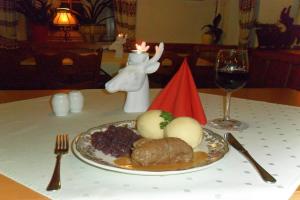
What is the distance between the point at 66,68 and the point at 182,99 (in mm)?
1008

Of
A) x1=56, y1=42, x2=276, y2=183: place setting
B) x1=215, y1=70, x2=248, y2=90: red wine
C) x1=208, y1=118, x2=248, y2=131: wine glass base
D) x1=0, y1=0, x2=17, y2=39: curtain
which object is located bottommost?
x1=208, y1=118, x2=248, y2=131: wine glass base

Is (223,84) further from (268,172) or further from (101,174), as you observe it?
(101,174)

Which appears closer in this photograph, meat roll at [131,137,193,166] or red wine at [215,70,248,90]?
meat roll at [131,137,193,166]

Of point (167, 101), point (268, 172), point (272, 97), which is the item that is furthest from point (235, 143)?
point (272, 97)

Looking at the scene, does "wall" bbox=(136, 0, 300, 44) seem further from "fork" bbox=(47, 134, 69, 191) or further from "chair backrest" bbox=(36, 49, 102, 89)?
"fork" bbox=(47, 134, 69, 191)

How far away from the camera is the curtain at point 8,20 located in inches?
155

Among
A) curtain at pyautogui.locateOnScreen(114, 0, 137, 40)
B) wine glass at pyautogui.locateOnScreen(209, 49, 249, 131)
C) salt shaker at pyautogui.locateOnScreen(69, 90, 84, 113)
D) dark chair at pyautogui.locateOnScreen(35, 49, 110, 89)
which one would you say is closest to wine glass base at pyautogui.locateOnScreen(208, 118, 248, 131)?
wine glass at pyautogui.locateOnScreen(209, 49, 249, 131)

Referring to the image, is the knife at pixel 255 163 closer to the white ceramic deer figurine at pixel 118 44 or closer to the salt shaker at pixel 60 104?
the salt shaker at pixel 60 104

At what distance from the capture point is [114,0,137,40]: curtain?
4078mm

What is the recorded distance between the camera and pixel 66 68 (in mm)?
1818

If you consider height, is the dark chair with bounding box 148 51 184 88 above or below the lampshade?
below

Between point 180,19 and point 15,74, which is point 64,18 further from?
point 15,74

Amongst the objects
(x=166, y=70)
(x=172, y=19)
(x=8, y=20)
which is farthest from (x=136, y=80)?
(x=172, y=19)

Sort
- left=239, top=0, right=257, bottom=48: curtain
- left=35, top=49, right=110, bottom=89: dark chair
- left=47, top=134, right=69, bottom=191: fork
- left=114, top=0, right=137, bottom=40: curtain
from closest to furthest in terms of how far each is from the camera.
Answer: left=47, top=134, right=69, bottom=191: fork < left=35, top=49, right=110, bottom=89: dark chair < left=239, top=0, right=257, bottom=48: curtain < left=114, top=0, right=137, bottom=40: curtain
